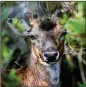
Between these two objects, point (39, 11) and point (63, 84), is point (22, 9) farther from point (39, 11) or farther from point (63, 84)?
point (63, 84)

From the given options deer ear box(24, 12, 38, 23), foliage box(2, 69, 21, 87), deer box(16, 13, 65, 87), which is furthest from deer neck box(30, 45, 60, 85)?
deer ear box(24, 12, 38, 23)

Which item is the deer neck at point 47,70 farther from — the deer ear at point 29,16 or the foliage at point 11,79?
the deer ear at point 29,16

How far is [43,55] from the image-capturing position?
645 cm

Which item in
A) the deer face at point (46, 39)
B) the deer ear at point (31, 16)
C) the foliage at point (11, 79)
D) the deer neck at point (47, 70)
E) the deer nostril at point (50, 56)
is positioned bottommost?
the foliage at point (11, 79)

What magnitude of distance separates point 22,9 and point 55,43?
375mm

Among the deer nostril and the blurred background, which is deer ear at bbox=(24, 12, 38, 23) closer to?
the blurred background

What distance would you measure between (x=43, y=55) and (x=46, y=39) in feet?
0.41

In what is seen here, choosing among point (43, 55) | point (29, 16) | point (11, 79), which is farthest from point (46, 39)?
point (11, 79)

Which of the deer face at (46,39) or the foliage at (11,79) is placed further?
the foliage at (11,79)

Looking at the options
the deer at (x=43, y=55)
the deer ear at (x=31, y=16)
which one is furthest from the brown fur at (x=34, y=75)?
the deer ear at (x=31, y=16)

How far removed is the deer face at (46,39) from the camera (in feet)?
21.1

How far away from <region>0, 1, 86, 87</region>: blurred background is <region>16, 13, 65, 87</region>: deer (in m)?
0.05

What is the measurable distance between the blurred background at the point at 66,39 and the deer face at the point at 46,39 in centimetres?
5

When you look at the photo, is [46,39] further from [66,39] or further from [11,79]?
[11,79]
